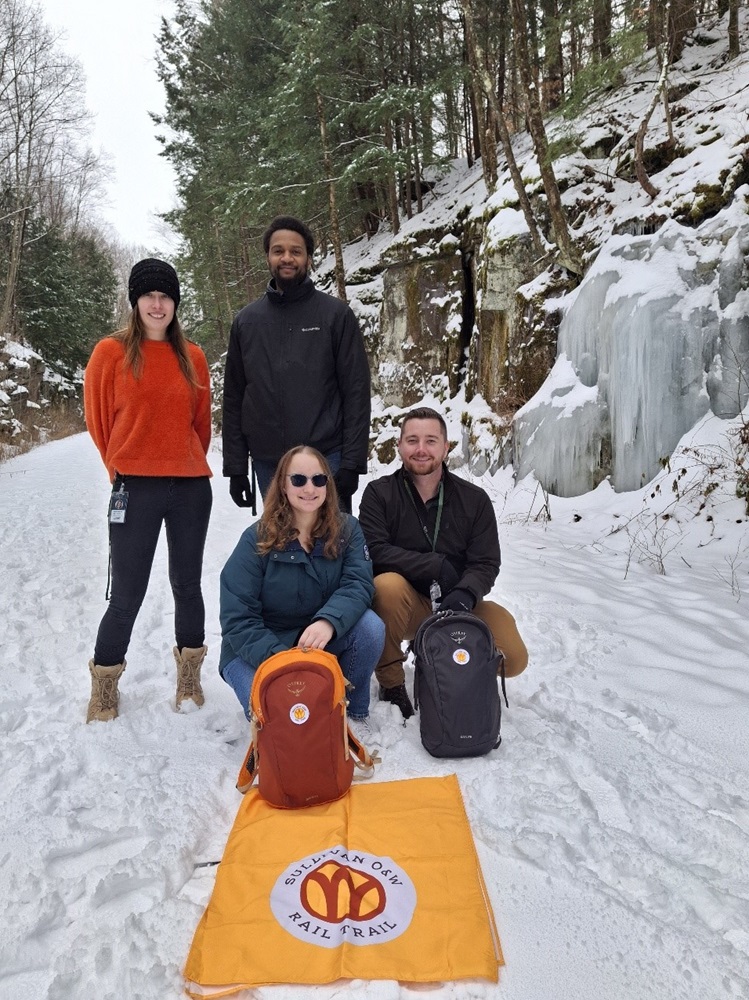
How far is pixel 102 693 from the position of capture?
2.71m

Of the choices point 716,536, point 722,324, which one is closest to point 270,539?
point 716,536

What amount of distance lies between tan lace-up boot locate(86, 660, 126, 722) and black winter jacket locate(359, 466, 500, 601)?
4.26ft

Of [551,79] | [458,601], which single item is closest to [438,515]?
[458,601]

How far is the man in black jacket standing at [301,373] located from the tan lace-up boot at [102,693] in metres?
1.17

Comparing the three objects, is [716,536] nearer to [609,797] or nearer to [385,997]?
[609,797]

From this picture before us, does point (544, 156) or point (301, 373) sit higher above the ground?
point (544, 156)

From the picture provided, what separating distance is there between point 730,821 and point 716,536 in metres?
3.30

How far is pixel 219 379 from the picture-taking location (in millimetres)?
19172

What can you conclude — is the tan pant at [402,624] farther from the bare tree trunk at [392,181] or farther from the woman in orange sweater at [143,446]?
the bare tree trunk at [392,181]

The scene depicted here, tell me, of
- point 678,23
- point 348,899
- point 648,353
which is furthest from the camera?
point 678,23

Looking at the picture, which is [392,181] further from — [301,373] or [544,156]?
[301,373]

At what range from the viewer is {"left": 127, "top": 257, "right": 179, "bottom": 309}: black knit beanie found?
2.57 meters

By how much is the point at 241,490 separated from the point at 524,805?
1927 mm

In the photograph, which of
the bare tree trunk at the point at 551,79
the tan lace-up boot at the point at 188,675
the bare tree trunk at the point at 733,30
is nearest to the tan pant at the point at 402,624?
the tan lace-up boot at the point at 188,675
